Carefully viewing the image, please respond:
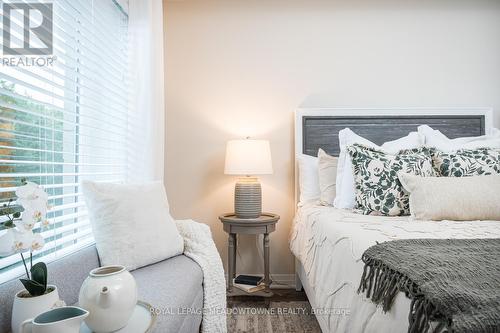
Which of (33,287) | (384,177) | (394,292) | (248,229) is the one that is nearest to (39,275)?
(33,287)

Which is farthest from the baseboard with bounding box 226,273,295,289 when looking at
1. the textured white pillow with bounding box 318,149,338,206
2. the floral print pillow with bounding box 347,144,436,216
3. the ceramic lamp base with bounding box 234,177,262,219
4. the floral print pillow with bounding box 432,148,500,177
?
the floral print pillow with bounding box 432,148,500,177

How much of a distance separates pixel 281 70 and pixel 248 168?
1.02 meters

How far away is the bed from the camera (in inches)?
48.9

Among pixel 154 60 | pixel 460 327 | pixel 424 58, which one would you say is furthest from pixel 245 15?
pixel 460 327

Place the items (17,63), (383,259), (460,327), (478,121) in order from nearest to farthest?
1. (460,327)
2. (383,259)
3. (17,63)
4. (478,121)

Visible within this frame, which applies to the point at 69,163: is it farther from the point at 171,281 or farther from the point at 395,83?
the point at 395,83

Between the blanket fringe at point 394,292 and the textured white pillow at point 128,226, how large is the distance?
40.5 inches

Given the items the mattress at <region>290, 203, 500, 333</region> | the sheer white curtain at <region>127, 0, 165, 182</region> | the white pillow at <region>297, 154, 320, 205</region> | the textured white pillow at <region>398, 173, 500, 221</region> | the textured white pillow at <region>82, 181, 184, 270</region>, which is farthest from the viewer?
the white pillow at <region>297, 154, 320, 205</region>

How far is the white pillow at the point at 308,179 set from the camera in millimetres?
2705

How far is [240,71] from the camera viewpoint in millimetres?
3010

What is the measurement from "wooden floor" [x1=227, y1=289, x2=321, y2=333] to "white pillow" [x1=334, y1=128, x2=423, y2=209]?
814 millimetres

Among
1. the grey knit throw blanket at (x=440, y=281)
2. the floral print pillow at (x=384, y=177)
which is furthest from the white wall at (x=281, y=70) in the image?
the grey knit throw blanket at (x=440, y=281)

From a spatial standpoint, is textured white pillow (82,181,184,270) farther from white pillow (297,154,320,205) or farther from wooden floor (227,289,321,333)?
white pillow (297,154,320,205)

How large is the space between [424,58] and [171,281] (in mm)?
2883
